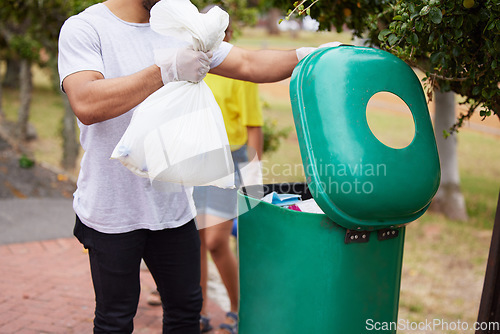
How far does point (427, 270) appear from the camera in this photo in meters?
5.18

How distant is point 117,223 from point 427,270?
3.98 meters

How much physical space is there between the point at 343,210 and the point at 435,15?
0.73m

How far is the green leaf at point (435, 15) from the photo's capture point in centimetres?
178

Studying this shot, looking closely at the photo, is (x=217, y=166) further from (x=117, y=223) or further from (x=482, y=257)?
(x=482, y=257)

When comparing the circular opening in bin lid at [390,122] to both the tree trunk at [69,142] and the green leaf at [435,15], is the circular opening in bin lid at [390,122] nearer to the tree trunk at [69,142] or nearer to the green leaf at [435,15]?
the tree trunk at [69,142]

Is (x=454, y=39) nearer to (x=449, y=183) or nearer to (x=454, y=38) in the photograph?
(x=454, y=38)

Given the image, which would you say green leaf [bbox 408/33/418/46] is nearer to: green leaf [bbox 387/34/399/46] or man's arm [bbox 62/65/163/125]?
green leaf [bbox 387/34/399/46]

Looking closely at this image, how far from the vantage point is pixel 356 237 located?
1920 mm

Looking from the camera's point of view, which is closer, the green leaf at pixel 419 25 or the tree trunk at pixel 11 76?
the green leaf at pixel 419 25

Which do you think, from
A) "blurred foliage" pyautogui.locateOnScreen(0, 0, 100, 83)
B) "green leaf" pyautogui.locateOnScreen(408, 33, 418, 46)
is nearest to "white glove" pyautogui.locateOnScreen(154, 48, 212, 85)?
"green leaf" pyautogui.locateOnScreen(408, 33, 418, 46)

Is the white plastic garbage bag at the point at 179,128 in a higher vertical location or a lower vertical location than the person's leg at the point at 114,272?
higher

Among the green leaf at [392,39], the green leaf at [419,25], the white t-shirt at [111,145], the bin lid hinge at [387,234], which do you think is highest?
the green leaf at [419,25]

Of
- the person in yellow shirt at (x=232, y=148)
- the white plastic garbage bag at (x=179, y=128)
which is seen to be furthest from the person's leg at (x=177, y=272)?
the person in yellow shirt at (x=232, y=148)

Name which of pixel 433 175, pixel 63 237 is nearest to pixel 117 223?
pixel 433 175
